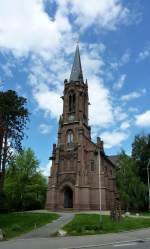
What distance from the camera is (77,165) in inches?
2159

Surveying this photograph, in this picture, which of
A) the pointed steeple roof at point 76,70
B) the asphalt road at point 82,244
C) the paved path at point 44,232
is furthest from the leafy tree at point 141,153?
the asphalt road at point 82,244

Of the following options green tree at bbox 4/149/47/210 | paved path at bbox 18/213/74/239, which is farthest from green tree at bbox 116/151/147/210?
paved path at bbox 18/213/74/239

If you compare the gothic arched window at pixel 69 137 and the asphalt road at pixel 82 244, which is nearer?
the asphalt road at pixel 82 244

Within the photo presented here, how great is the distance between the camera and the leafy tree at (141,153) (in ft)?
191

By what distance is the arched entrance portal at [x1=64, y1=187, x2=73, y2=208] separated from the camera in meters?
55.1

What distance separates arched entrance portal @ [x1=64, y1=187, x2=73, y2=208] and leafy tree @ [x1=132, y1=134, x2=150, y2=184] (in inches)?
563

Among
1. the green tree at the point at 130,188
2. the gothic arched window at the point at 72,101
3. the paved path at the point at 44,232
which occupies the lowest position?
the paved path at the point at 44,232

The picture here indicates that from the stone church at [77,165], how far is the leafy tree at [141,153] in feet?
22.4

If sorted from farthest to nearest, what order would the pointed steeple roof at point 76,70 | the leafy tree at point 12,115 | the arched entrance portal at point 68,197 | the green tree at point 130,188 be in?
the pointed steeple roof at point 76,70 → the arched entrance portal at point 68,197 → the green tree at point 130,188 → the leafy tree at point 12,115

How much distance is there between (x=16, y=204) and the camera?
191 ft

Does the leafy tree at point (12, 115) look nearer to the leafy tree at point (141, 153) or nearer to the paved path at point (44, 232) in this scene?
the paved path at point (44, 232)

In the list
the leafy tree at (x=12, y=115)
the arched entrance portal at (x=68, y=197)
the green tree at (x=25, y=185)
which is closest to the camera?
the leafy tree at (x=12, y=115)

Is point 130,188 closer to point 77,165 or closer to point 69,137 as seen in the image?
point 77,165

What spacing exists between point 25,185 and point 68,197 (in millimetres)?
9261
